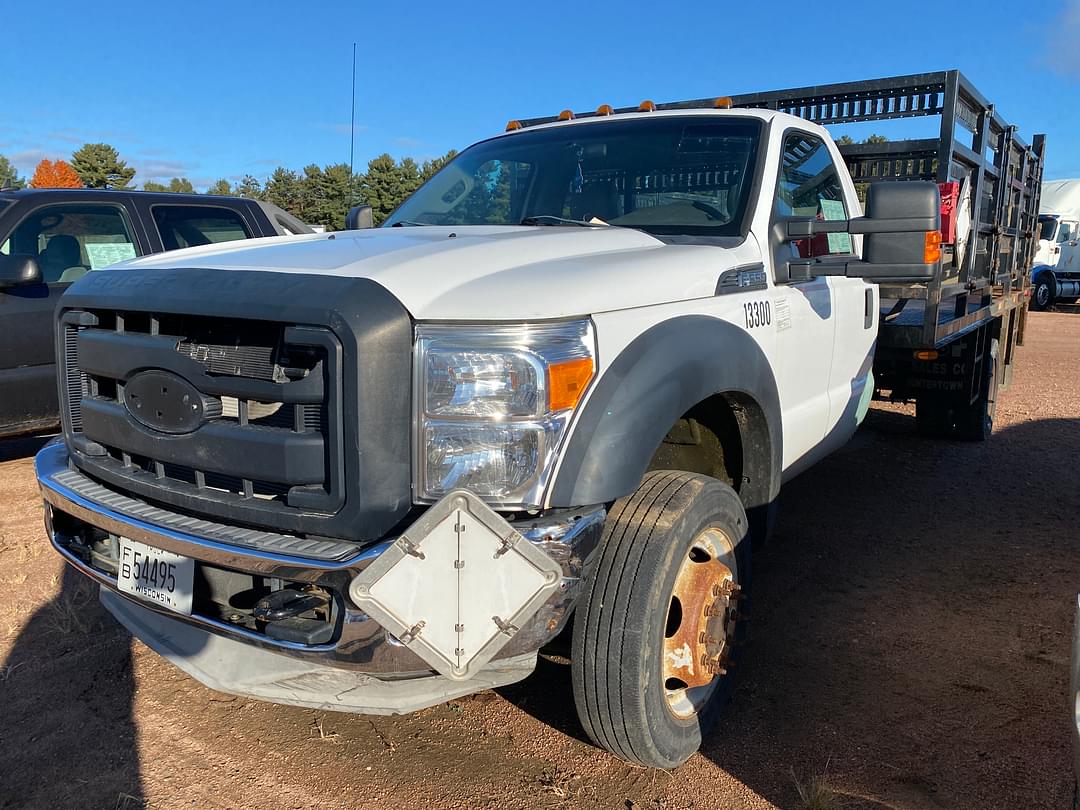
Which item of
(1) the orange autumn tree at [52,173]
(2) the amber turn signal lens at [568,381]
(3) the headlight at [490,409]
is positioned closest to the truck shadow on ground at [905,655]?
(3) the headlight at [490,409]

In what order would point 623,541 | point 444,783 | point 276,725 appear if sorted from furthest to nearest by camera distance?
point 276,725 < point 444,783 < point 623,541

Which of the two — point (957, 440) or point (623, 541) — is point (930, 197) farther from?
point (957, 440)

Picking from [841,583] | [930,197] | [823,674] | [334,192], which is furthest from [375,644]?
[334,192]

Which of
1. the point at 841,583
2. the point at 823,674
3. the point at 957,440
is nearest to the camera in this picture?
the point at 823,674

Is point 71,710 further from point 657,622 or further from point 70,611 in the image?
point 657,622

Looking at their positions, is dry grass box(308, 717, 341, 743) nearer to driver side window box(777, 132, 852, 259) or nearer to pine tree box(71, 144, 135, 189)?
driver side window box(777, 132, 852, 259)

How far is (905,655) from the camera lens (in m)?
3.40

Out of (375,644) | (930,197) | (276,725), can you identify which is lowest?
(276,725)

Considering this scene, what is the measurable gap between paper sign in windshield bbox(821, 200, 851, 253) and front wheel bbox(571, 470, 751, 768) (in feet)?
5.52

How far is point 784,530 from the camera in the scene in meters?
4.96

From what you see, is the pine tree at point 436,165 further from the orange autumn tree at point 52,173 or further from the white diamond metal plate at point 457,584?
the orange autumn tree at point 52,173

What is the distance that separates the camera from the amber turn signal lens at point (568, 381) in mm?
2053

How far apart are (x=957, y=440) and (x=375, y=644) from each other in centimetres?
646

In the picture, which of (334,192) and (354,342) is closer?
(354,342)
